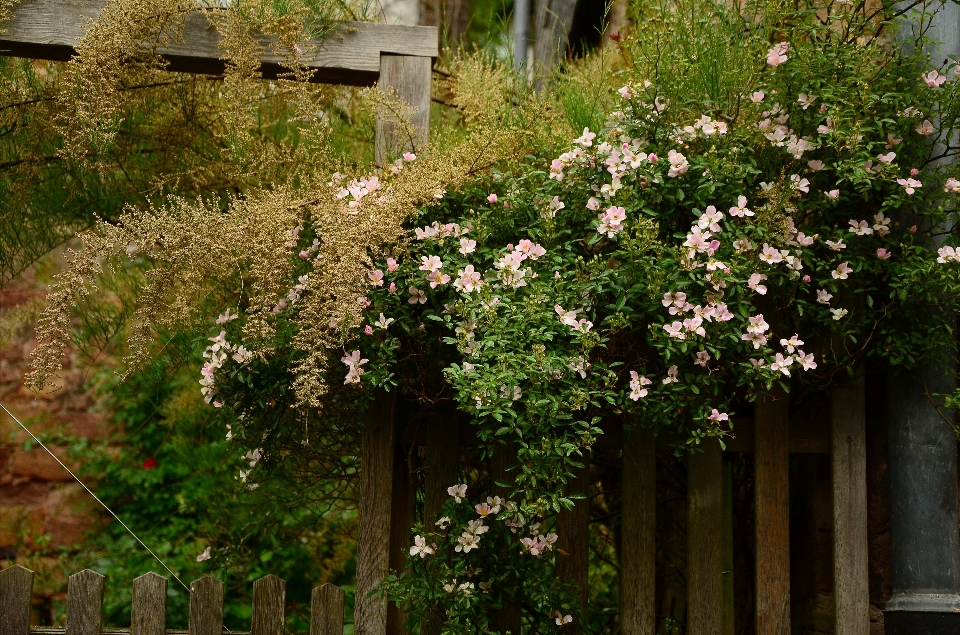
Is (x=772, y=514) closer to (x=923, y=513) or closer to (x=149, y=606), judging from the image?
(x=923, y=513)

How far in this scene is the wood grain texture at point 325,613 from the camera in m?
2.29

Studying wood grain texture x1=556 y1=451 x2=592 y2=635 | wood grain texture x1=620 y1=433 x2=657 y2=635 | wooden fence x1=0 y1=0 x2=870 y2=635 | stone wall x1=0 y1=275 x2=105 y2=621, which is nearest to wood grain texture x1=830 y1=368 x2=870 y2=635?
wooden fence x1=0 y1=0 x2=870 y2=635

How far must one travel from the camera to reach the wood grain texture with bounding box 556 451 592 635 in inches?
90.4

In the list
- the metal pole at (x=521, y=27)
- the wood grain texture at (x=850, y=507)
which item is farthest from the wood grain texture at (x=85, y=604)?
the metal pole at (x=521, y=27)

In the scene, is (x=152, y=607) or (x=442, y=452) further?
(x=442, y=452)

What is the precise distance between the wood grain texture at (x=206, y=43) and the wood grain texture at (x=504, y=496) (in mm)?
1284

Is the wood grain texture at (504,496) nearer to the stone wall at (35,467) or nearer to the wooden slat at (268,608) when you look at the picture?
the wooden slat at (268,608)

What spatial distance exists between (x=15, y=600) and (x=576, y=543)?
1.57 metres

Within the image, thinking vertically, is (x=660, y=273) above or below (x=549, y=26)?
below

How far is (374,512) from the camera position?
2381 mm

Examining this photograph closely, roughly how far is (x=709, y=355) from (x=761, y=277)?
24cm

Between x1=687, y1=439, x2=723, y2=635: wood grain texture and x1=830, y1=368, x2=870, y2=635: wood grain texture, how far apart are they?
0.32 m

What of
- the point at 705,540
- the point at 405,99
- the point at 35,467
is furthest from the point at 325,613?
the point at 35,467

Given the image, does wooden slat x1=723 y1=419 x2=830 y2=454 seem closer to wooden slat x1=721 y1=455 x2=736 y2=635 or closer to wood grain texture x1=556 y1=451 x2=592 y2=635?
wooden slat x1=721 y1=455 x2=736 y2=635
